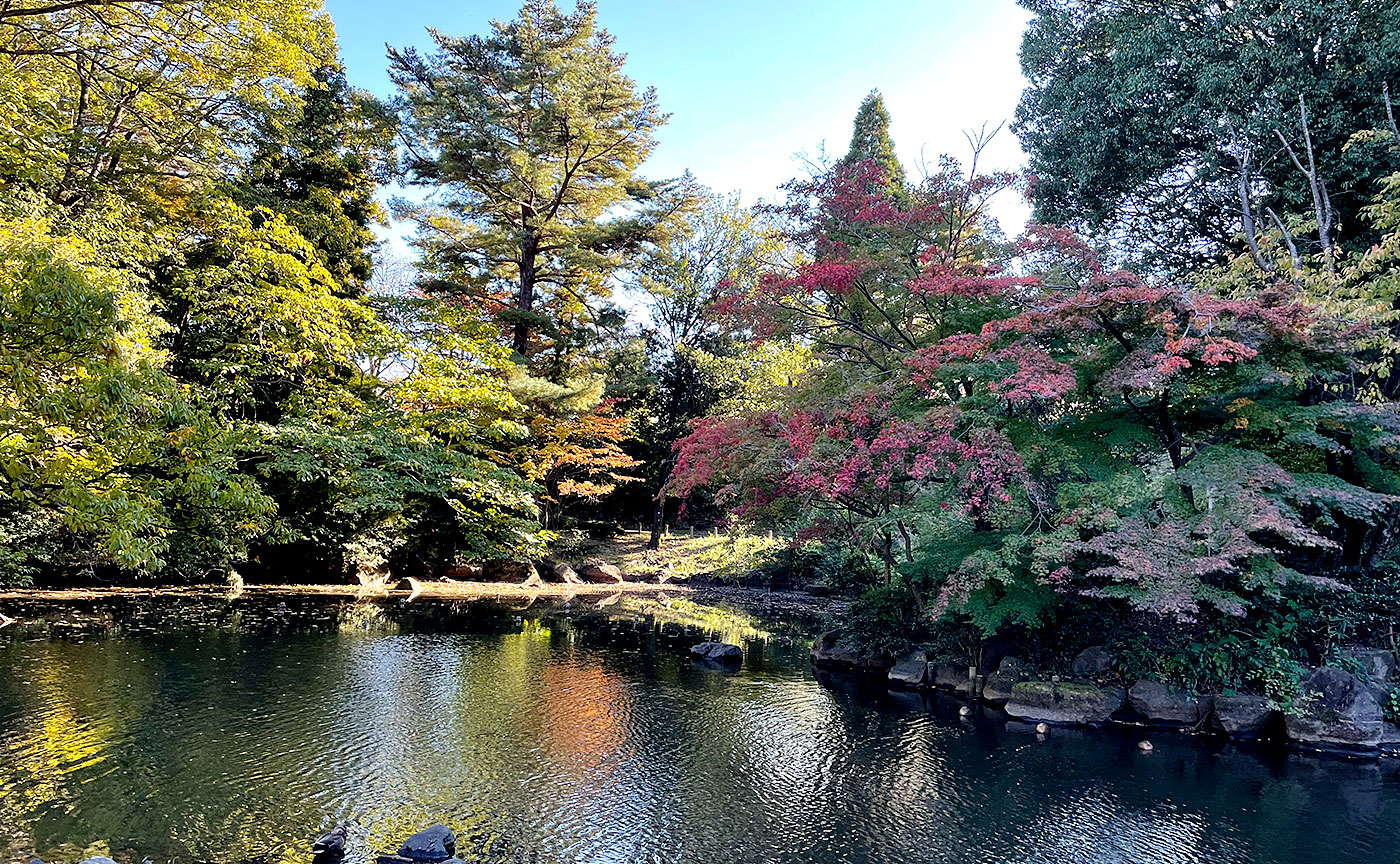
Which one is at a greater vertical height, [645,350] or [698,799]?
[645,350]

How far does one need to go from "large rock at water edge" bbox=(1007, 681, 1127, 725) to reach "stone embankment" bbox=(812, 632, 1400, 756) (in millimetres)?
12

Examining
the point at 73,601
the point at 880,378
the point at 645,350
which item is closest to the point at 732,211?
the point at 645,350

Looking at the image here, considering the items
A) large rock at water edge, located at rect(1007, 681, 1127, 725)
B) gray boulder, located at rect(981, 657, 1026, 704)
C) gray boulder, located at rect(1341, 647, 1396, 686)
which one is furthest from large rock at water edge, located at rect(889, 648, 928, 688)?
gray boulder, located at rect(1341, 647, 1396, 686)

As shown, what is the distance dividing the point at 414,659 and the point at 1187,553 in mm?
10535

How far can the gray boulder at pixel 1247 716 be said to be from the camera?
887 centimetres

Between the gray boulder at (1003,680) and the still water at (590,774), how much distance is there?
0.58 metres

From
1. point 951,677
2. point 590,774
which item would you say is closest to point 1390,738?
point 951,677

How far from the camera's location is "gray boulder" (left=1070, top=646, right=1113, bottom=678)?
9.84 m

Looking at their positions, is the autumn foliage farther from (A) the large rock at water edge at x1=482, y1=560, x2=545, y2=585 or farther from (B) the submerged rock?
(A) the large rock at water edge at x1=482, y1=560, x2=545, y2=585

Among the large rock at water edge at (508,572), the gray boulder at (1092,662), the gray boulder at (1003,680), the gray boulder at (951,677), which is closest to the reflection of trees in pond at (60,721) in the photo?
the gray boulder at (1003,680)

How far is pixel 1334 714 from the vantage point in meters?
8.51

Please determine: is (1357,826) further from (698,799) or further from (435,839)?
(435,839)

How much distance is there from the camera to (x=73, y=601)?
14.1m

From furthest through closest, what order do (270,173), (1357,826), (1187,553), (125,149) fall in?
(270,173) < (125,149) < (1187,553) < (1357,826)
